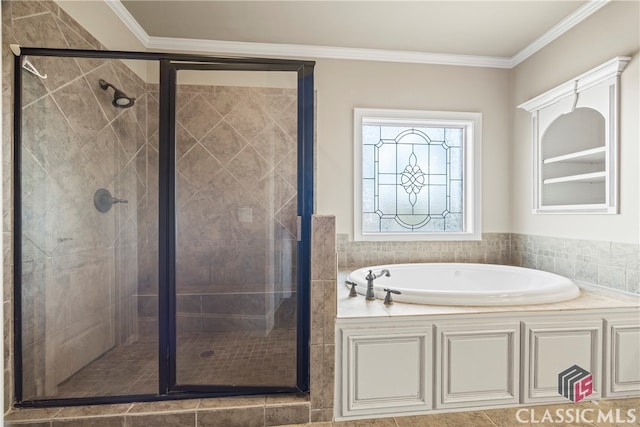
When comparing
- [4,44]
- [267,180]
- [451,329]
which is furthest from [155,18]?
[451,329]

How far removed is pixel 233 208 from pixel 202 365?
895mm

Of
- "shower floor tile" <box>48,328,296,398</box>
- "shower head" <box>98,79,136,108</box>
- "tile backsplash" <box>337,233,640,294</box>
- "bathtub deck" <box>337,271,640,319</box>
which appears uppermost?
"shower head" <box>98,79,136,108</box>

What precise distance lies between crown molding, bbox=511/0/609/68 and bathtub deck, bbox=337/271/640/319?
1.93m

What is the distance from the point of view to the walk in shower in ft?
5.44

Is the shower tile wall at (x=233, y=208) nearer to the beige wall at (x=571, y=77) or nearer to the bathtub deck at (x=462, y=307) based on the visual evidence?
the bathtub deck at (x=462, y=307)

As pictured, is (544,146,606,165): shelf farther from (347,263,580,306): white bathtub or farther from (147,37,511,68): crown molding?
(147,37,511,68): crown molding

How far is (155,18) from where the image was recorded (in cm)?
238

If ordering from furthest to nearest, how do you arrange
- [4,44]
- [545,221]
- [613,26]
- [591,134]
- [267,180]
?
[545,221] → [591,134] → [613,26] → [267,180] → [4,44]

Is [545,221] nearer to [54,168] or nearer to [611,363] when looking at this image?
[611,363]

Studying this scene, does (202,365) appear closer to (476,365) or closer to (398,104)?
(476,365)

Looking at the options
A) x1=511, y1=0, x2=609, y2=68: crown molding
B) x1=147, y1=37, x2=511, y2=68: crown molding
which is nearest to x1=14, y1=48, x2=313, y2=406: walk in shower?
x1=147, y1=37, x2=511, y2=68: crown molding

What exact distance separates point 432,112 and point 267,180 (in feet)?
6.08

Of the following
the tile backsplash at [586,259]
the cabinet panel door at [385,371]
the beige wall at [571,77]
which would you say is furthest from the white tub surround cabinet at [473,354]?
the beige wall at [571,77]

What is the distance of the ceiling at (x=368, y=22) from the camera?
2.22 metres
